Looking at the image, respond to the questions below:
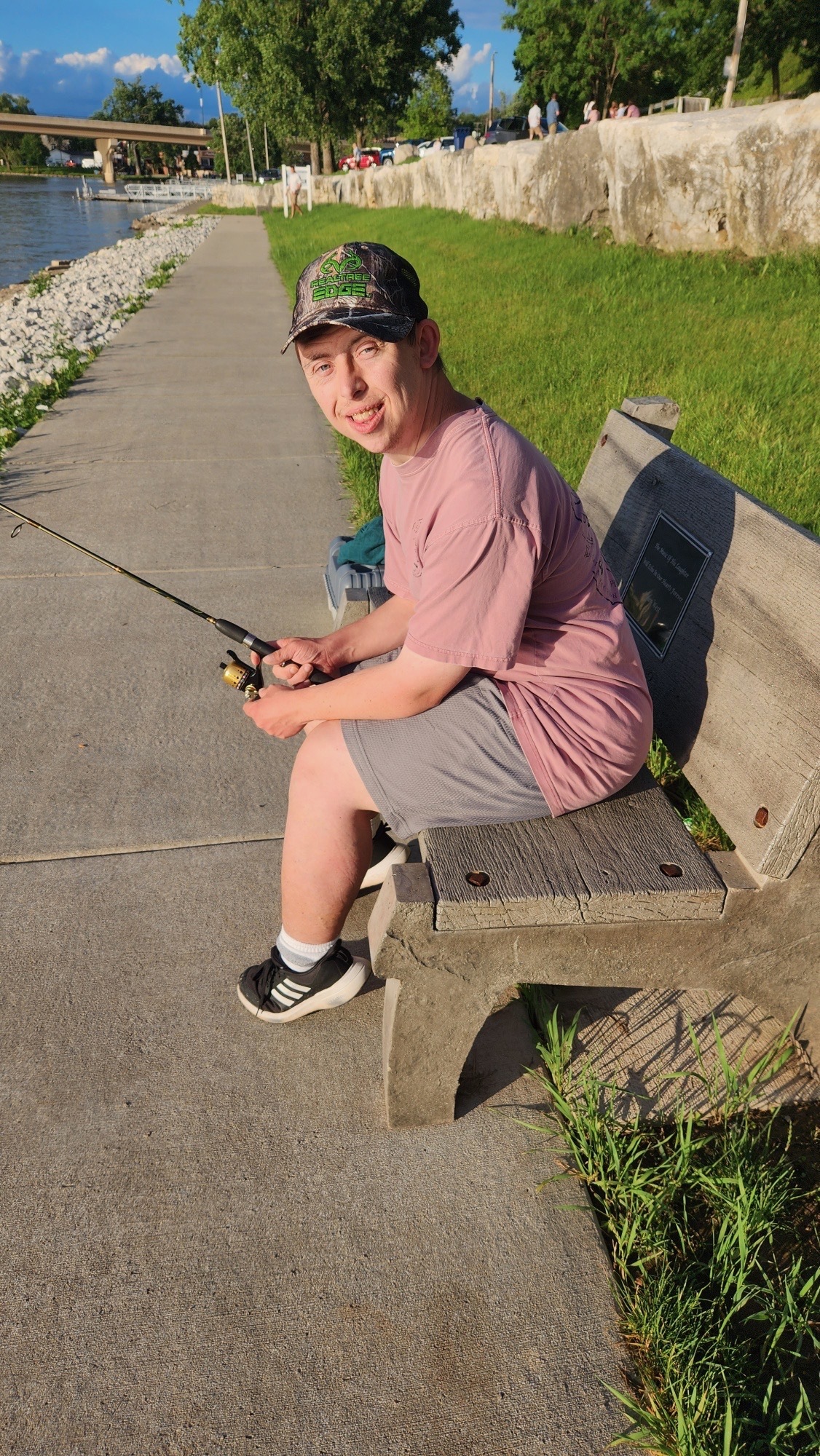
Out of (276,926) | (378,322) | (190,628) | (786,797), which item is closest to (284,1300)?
(276,926)

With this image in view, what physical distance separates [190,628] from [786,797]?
3013 millimetres

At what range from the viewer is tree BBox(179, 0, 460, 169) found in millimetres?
45594

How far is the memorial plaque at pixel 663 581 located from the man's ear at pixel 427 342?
833mm

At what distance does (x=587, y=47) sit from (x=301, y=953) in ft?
203

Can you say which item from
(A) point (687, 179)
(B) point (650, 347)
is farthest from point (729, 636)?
(A) point (687, 179)

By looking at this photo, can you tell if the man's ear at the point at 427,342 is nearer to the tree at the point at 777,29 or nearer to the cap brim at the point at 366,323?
the cap brim at the point at 366,323

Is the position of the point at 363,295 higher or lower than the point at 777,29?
lower

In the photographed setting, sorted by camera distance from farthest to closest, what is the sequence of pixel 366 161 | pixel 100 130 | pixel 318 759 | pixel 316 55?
1. pixel 100 130
2. pixel 366 161
3. pixel 316 55
4. pixel 318 759

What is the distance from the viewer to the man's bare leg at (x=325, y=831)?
2.04 metres

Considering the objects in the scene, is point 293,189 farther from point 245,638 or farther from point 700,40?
point 245,638

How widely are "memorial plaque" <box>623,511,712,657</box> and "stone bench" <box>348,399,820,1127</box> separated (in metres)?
0.11

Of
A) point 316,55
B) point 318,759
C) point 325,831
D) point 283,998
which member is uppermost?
point 316,55

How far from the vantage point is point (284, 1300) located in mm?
1729

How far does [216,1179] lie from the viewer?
195 centimetres
